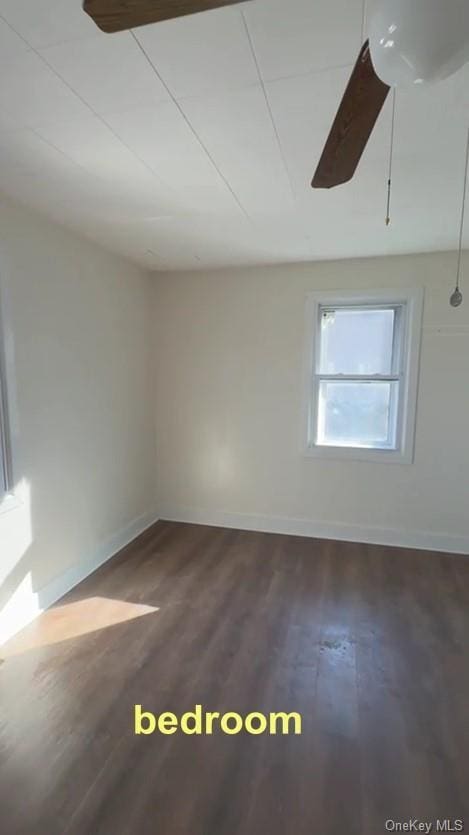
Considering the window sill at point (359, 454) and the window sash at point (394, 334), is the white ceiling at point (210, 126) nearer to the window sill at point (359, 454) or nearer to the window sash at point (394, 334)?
the window sash at point (394, 334)

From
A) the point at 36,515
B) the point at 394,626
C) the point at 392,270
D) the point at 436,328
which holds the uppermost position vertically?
the point at 392,270

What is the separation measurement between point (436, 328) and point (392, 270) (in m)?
0.57

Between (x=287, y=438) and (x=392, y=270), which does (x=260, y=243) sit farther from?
(x=287, y=438)

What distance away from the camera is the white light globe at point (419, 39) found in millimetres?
681

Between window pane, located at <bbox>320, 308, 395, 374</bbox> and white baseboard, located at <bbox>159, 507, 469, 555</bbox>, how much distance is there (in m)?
1.34

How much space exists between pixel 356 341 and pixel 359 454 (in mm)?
954

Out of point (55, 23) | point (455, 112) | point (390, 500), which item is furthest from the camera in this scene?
point (390, 500)

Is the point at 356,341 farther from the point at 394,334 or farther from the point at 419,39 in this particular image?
the point at 419,39

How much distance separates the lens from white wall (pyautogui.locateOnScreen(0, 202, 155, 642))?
7.20ft

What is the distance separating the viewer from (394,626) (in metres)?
2.28

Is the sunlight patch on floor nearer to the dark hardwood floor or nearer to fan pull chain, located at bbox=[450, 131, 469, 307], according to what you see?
the dark hardwood floor

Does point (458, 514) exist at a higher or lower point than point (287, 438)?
lower

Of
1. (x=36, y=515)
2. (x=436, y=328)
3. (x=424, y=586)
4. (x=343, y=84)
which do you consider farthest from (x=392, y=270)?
(x=36, y=515)

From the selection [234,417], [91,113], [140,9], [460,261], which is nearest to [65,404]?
[234,417]
